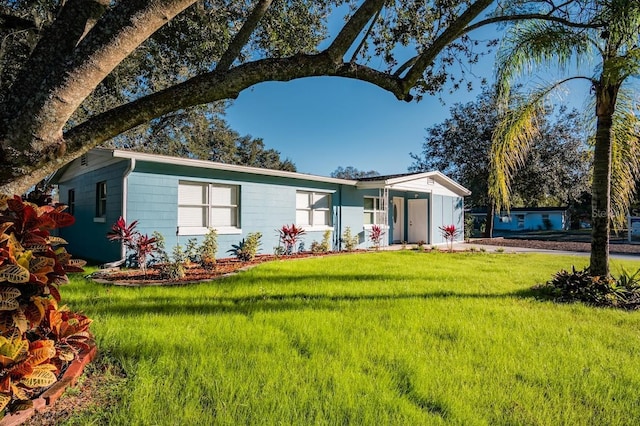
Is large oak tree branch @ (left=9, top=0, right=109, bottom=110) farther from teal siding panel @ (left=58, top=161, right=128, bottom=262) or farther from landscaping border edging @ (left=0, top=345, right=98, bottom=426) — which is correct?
teal siding panel @ (left=58, top=161, right=128, bottom=262)

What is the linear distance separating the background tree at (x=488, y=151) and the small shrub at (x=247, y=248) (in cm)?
1524

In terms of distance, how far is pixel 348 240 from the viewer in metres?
14.0

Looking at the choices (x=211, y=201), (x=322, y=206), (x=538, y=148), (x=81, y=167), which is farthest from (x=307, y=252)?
(x=538, y=148)

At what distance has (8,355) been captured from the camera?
199cm

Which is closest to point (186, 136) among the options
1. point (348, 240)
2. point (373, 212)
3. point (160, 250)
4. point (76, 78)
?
point (373, 212)

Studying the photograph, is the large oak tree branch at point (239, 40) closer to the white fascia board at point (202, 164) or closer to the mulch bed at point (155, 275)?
the mulch bed at point (155, 275)

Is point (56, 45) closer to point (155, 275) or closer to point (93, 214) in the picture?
point (155, 275)

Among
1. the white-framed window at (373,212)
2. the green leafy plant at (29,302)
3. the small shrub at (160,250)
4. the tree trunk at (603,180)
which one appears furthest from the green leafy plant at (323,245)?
the green leafy plant at (29,302)

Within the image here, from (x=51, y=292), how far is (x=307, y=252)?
10.4 metres

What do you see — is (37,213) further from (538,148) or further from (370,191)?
(538,148)

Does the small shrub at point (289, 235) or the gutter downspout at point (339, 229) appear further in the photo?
the gutter downspout at point (339, 229)

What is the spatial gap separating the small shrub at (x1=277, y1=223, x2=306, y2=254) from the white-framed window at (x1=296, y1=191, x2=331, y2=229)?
84cm

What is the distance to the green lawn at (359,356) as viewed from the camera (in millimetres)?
2438

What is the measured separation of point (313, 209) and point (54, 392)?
11.4 meters
